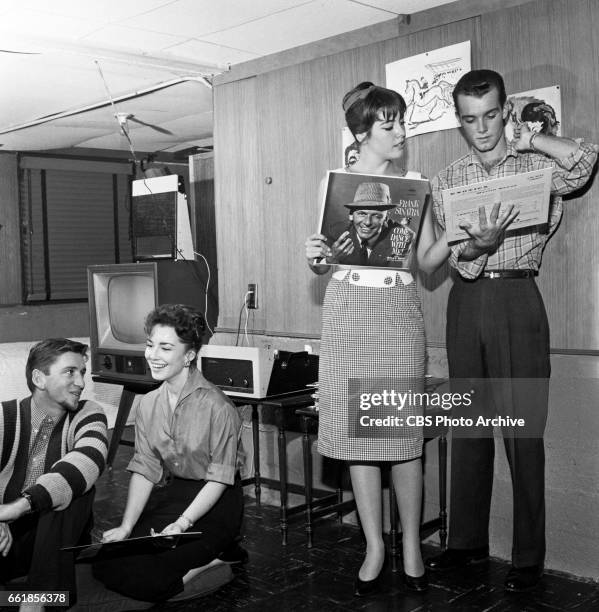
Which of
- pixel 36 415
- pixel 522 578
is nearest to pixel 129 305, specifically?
pixel 36 415

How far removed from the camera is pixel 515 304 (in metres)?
2.62

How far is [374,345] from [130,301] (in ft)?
5.79

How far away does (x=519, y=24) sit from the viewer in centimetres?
290

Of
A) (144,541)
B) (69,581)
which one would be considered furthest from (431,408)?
(69,581)

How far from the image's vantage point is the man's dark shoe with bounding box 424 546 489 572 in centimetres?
283

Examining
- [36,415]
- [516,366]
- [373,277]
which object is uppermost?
[373,277]

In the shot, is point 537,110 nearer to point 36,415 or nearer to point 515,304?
point 515,304

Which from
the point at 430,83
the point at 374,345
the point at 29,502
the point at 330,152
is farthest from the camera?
the point at 330,152

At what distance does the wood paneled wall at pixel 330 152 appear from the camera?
277 centimetres

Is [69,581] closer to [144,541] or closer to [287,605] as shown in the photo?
[144,541]

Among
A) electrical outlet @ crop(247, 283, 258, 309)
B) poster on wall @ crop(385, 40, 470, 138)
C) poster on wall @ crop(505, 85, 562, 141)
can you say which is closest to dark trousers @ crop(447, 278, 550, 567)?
poster on wall @ crop(505, 85, 562, 141)

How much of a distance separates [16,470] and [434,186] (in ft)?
5.63

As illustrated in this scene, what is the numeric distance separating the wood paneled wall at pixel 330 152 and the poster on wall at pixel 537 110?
3 cm

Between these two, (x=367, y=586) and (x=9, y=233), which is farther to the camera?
(x=9, y=233)
